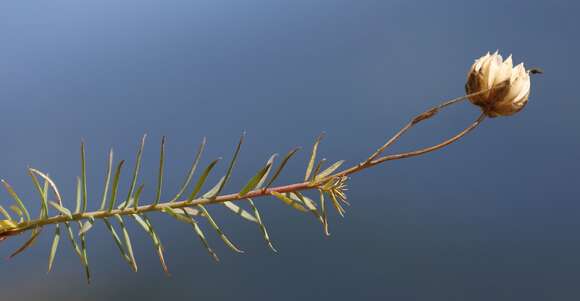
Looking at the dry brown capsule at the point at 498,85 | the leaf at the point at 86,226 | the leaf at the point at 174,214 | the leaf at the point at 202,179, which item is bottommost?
the leaf at the point at 86,226

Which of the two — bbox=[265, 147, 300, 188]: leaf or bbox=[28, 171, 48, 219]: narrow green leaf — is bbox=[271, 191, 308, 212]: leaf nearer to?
bbox=[265, 147, 300, 188]: leaf

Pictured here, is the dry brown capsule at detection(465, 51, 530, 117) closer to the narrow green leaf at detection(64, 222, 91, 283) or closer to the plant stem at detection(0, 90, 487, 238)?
the plant stem at detection(0, 90, 487, 238)

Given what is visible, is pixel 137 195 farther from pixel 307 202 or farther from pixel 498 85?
pixel 498 85

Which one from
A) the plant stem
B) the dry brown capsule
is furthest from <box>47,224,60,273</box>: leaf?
the dry brown capsule

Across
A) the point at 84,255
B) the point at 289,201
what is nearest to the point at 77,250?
the point at 84,255

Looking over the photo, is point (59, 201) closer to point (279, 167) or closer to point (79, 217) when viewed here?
point (79, 217)

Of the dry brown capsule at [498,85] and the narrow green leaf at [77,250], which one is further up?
the dry brown capsule at [498,85]

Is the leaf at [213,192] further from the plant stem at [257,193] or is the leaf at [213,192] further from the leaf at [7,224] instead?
the leaf at [7,224]

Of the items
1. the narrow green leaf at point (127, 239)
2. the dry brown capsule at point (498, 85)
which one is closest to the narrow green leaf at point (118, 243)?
the narrow green leaf at point (127, 239)

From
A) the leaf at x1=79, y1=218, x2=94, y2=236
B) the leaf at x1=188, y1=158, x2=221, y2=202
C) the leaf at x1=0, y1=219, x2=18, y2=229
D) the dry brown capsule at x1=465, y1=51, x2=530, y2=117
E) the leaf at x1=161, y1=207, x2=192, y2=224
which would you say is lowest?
the leaf at x1=0, y1=219, x2=18, y2=229

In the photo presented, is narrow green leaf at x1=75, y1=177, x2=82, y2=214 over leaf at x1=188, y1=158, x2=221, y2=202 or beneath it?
beneath
